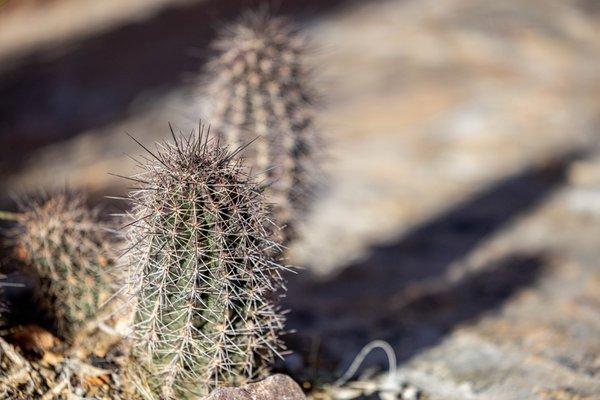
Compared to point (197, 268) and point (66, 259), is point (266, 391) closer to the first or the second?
point (197, 268)

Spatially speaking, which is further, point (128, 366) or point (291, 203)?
point (291, 203)

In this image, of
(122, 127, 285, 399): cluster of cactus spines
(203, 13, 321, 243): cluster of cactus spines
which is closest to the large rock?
(122, 127, 285, 399): cluster of cactus spines

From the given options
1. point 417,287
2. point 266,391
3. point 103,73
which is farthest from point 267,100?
point 103,73

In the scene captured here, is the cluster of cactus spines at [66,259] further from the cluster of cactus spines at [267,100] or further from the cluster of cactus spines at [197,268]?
the cluster of cactus spines at [267,100]

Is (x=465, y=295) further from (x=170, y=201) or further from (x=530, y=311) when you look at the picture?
(x=170, y=201)

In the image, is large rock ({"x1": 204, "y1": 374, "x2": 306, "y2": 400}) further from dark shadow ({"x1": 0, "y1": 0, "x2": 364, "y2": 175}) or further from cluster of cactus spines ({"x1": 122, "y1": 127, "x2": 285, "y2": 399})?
dark shadow ({"x1": 0, "y1": 0, "x2": 364, "y2": 175})

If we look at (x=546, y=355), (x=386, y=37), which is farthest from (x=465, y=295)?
(x=386, y=37)

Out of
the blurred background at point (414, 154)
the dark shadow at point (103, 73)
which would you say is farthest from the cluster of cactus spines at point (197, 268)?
the dark shadow at point (103, 73)
